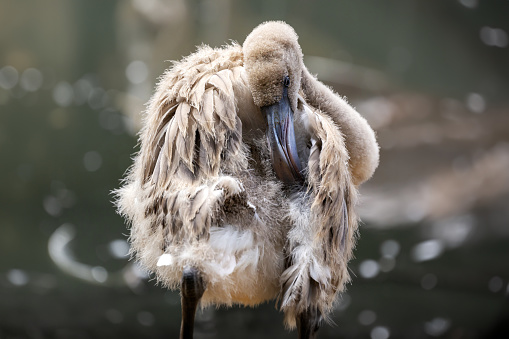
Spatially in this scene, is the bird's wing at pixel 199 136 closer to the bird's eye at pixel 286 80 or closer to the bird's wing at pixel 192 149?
the bird's wing at pixel 192 149

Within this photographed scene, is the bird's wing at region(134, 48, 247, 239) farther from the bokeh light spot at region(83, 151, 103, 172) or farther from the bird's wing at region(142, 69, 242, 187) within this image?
the bokeh light spot at region(83, 151, 103, 172)

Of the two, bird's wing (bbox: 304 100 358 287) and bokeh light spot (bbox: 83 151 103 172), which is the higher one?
bird's wing (bbox: 304 100 358 287)

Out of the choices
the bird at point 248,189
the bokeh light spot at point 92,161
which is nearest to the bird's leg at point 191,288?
the bird at point 248,189

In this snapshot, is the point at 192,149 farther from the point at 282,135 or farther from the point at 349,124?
the point at 349,124

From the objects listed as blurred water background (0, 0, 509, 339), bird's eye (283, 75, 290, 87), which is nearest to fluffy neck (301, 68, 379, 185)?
bird's eye (283, 75, 290, 87)

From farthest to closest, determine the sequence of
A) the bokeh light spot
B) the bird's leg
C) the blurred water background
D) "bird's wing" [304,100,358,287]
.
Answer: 1. the bokeh light spot
2. the blurred water background
3. "bird's wing" [304,100,358,287]
4. the bird's leg

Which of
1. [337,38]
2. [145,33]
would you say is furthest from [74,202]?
[337,38]

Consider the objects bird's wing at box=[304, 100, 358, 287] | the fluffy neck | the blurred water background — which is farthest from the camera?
the blurred water background

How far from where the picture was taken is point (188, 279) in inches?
42.9

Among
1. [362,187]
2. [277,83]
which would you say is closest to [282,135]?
[277,83]

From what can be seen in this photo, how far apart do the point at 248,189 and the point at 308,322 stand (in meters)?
0.35

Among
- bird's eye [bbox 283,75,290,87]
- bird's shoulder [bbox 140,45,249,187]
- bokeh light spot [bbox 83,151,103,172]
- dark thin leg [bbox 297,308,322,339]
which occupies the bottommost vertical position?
dark thin leg [bbox 297,308,322,339]

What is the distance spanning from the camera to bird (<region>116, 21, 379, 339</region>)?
1139 millimetres

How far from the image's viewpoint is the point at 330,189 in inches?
48.3
